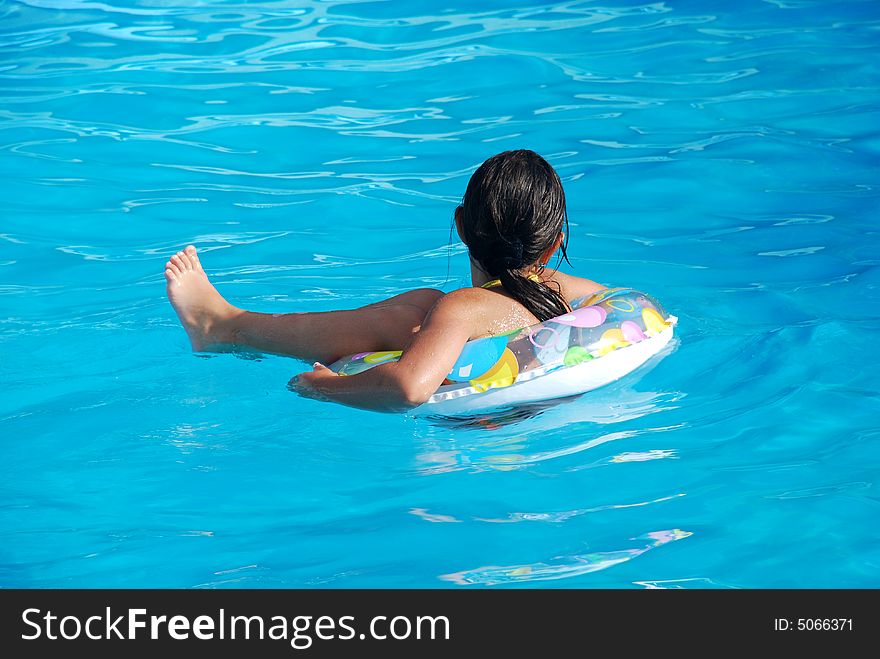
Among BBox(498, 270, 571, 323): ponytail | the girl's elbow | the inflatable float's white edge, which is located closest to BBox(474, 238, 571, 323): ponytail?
BBox(498, 270, 571, 323): ponytail

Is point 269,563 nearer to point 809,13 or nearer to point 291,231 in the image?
point 291,231

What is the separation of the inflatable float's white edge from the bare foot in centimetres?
106

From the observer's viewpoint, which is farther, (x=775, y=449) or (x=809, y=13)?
(x=809, y=13)

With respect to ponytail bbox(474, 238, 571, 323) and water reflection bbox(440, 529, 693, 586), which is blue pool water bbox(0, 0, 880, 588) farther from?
ponytail bbox(474, 238, 571, 323)

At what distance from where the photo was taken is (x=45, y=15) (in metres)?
10.3

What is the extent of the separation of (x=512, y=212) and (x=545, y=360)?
1.64ft

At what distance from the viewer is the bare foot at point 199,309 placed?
14.9ft

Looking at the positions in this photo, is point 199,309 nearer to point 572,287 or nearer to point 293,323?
point 293,323

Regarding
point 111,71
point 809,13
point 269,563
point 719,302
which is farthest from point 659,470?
point 809,13

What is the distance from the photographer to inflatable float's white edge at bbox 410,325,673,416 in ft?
12.6

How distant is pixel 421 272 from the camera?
18.5ft

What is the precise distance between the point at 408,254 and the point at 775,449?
100 inches

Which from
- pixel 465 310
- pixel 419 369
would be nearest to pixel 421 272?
pixel 465 310
